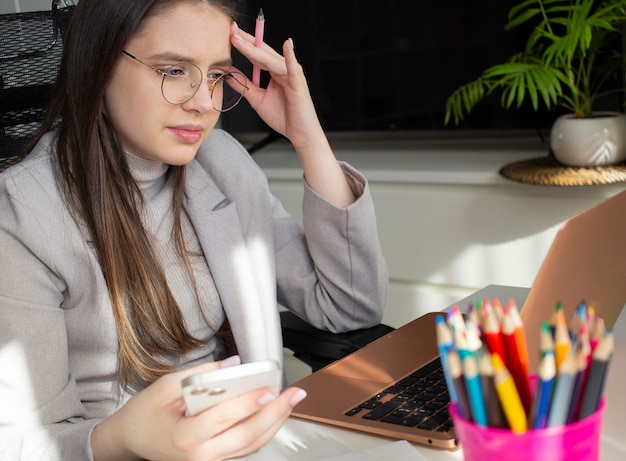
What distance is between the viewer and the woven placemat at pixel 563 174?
6.51ft

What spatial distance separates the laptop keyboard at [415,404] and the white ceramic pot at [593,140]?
4.01ft

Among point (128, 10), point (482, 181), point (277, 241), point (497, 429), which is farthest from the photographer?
point (482, 181)

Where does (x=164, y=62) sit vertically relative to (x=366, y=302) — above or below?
above

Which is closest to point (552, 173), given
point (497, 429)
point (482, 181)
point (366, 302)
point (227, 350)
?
point (482, 181)

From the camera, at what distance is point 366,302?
1.42 meters

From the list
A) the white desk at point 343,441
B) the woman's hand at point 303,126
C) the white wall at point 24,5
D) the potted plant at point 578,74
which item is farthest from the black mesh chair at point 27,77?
the white wall at point 24,5

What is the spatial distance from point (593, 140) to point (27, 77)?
129 centimetres

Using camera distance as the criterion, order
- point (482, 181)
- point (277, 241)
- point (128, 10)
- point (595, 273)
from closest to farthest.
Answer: point (595, 273)
point (128, 10)
point (277, 241)
point (482, 181)

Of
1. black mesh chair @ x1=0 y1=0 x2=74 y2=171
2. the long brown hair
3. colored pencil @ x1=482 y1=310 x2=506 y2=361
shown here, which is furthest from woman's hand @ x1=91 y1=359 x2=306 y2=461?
black mesh chair @ x1=0 y1=0 x2=74 y2=171

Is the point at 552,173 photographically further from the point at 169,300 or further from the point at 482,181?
the point at 169,300

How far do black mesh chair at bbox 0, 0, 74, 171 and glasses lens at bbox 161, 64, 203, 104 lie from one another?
317mm

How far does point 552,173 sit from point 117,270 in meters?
1.21

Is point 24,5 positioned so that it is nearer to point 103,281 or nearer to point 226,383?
point 103,281

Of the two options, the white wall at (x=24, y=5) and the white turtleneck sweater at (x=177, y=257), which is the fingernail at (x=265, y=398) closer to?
the white turtleneck sweater at (x=177, y=257)
